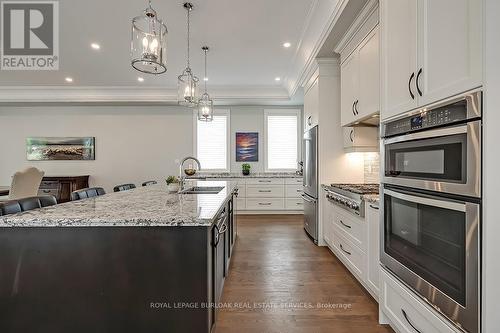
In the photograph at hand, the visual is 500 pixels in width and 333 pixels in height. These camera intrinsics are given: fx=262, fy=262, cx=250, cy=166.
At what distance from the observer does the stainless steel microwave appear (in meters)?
1.06

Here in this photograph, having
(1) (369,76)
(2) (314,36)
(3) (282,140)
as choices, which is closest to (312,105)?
(2) (314,36)

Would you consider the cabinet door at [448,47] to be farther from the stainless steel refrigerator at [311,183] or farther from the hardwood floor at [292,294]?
the stainless steel refrigerator at [311,183]

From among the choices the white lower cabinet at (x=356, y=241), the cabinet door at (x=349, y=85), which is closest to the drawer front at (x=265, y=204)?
the white lower cabinet at (x=356, y=241)

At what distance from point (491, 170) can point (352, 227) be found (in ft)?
5.35

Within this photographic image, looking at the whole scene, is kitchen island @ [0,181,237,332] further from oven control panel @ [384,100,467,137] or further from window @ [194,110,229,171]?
window @ [194,110,229,171]

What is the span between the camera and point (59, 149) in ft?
20.7

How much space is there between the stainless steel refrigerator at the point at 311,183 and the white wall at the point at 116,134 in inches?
93.7

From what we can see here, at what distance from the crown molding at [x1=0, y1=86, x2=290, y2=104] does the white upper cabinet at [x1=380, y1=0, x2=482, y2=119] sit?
4115 mm

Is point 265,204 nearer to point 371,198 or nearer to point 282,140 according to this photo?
point 282,140

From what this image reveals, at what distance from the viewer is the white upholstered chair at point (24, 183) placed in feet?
12.9

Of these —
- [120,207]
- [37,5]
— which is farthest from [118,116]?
[120,207]

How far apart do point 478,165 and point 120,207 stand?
1.84m

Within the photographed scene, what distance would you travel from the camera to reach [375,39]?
2359 mm

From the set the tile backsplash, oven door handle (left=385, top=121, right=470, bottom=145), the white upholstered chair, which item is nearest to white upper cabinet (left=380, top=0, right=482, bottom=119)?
oven door handle (left=385, top=121, right=470, bottom=145)
